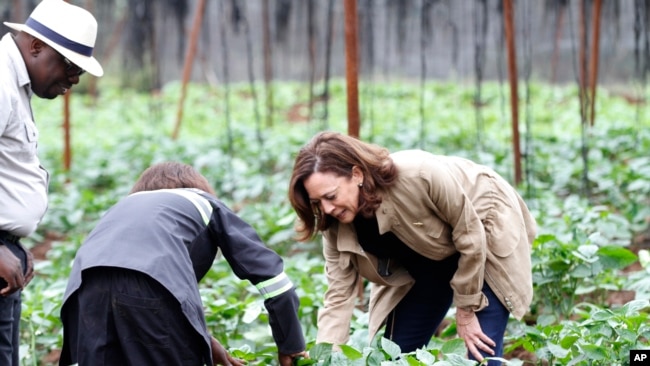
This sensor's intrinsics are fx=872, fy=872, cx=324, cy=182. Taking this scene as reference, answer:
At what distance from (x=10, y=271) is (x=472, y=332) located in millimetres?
1542

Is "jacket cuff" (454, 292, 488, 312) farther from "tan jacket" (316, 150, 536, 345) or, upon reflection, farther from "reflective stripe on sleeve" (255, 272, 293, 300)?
"reflective stripe on sleeve" (255, 272, 293, 300)

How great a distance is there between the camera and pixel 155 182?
2.79 m

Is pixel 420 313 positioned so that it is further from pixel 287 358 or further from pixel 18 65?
pixel 18 65

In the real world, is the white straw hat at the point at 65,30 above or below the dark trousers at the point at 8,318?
above

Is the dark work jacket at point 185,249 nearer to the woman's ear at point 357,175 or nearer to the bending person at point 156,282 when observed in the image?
the bending person at point 156,282

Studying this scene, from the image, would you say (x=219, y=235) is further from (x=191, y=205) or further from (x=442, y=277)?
(x=442, y=277)

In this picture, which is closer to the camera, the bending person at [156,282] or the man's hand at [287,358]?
the bending person at [156,282]

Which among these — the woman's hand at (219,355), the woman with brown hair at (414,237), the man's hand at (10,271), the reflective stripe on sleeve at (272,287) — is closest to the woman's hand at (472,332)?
the woman with brown hair at (414,237)

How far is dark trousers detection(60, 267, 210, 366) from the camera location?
8.17 ft

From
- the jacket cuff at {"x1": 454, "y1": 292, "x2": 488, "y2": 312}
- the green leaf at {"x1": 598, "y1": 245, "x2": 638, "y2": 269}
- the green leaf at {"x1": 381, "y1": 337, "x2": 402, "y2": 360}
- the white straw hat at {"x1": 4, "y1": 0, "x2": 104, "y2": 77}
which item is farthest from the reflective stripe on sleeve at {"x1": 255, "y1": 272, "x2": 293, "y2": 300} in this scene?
the green leaf at {"x1": 598, "y1": 245, "x2": 638, "y2": 269}

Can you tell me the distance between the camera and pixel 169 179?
2.80m

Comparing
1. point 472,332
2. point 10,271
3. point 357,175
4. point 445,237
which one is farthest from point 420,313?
point 10,271

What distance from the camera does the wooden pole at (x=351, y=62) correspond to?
14.4 ft

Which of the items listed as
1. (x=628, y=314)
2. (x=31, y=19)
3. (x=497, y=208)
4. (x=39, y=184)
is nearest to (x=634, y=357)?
(x=628, y=314)
